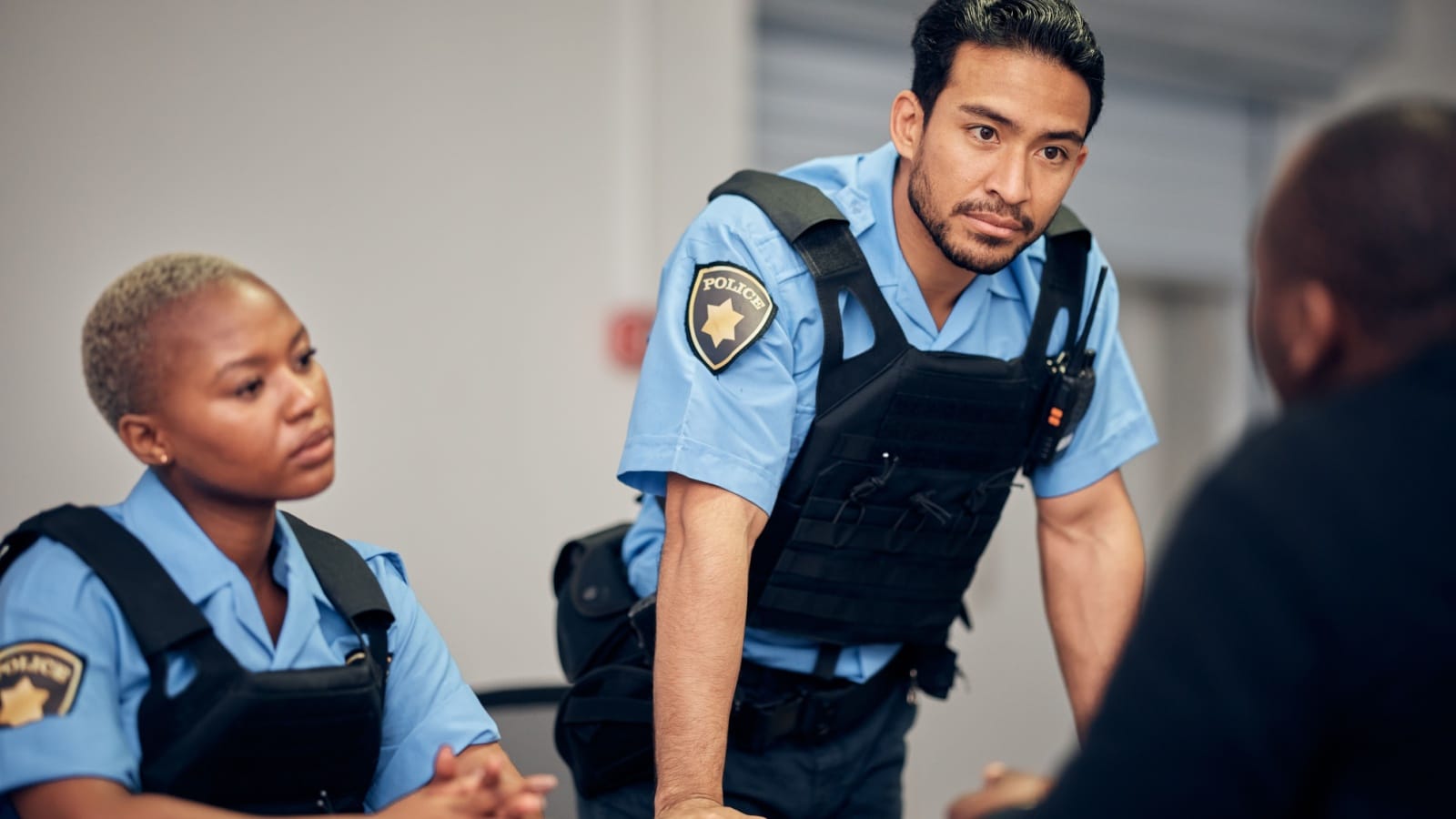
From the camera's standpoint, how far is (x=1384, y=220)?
73 cm

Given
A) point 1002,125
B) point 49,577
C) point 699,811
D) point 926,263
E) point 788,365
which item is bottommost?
point 699,811

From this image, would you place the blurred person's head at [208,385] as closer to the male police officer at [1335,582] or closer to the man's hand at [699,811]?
the man's hand at [699,811]

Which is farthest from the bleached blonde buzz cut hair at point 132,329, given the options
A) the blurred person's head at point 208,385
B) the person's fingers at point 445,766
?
the person's fingers at point 445,766

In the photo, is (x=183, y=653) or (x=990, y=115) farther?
(x=990, y=115)

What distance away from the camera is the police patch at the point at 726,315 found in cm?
130

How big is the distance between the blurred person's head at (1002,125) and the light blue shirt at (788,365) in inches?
4.3

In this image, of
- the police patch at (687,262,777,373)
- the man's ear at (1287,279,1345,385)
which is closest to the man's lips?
the police patch at (687,262,777,373)

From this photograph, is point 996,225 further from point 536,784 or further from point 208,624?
point 208,624

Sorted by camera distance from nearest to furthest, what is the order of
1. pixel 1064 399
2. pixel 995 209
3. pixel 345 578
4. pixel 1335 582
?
1. pixel 1335 582
2. pixel 345 578
3. pixel 995 209
4. pixel 1064 399

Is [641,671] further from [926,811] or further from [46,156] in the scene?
[926,811]

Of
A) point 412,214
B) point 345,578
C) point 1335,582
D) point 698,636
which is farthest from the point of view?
point 412,214

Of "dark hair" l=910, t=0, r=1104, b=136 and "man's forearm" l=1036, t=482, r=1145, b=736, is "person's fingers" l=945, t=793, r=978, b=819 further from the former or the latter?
"dark hair" l=910, t=0, r=1104, b=136

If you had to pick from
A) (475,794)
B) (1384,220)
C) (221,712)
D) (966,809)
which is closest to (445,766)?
(475,794)

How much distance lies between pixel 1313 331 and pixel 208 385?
0.74 metres
